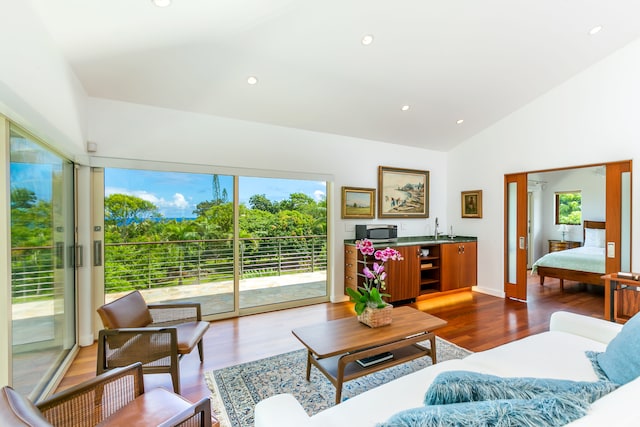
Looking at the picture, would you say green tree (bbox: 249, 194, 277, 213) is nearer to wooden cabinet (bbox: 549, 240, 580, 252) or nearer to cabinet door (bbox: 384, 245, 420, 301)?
cabinet door (bbox: 384, 245, 420, 301)

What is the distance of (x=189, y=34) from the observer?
2412mm

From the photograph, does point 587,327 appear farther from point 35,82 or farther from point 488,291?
point 35,82

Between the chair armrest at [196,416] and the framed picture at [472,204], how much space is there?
504 cm

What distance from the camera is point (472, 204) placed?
205 inches

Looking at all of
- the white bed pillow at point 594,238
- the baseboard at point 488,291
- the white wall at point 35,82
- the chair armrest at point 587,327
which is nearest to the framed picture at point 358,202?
the baseboard at point 488,291

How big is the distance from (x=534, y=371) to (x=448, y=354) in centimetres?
118

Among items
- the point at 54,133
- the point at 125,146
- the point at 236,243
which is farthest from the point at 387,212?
the point at 54,133

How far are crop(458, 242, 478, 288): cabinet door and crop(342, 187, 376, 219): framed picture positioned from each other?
1.69 metres

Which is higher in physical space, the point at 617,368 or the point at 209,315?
the point at 617,368

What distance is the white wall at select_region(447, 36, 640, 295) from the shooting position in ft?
11.6

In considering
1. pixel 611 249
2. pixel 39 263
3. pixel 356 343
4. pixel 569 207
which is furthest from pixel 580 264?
pixel 39 263

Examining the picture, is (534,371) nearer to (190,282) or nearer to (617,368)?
(617,368)

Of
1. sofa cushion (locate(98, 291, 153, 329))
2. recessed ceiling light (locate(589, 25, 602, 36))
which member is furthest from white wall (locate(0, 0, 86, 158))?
recessed ceiling light (locate(589, 25, 602, 36))

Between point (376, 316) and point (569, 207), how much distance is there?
23.5ft
